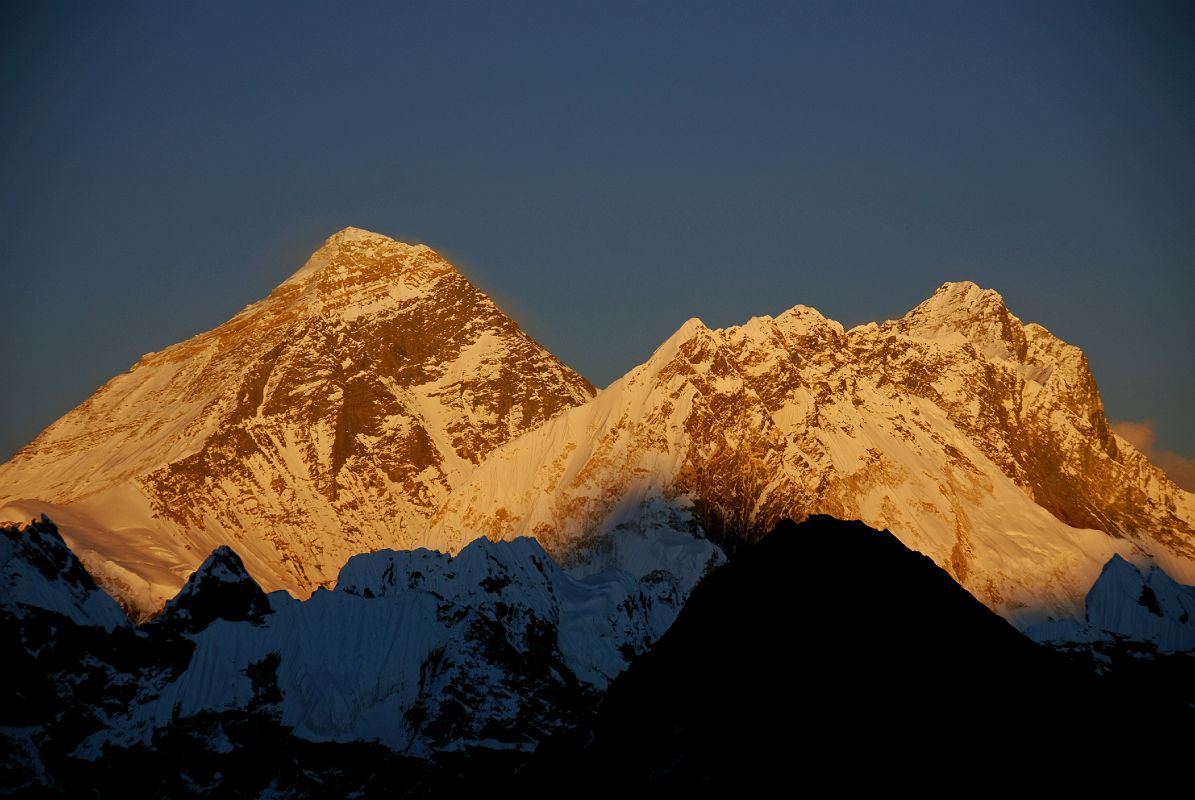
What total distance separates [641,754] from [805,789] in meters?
9.07

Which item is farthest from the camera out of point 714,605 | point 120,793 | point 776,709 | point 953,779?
point 120,793

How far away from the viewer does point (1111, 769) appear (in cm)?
6900

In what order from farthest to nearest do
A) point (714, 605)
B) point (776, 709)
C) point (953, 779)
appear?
point (714, 605) < point (776, 709) < point (953, 779)

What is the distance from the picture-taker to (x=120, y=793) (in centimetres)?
19012

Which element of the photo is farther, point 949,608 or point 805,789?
point 949,608

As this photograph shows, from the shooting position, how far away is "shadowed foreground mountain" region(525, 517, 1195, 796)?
6938cm

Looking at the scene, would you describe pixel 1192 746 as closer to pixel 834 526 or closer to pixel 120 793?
pixel 834 526

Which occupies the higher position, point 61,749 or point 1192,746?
point 1192,746

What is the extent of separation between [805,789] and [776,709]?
472cm

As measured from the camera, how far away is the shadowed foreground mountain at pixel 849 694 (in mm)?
69375

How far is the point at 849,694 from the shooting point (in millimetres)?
71750

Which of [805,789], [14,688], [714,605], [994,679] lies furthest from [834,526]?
[14,688]

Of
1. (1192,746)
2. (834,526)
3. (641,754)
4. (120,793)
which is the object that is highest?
(834,526)

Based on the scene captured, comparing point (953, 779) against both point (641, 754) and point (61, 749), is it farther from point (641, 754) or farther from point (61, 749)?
point (61, 749)
